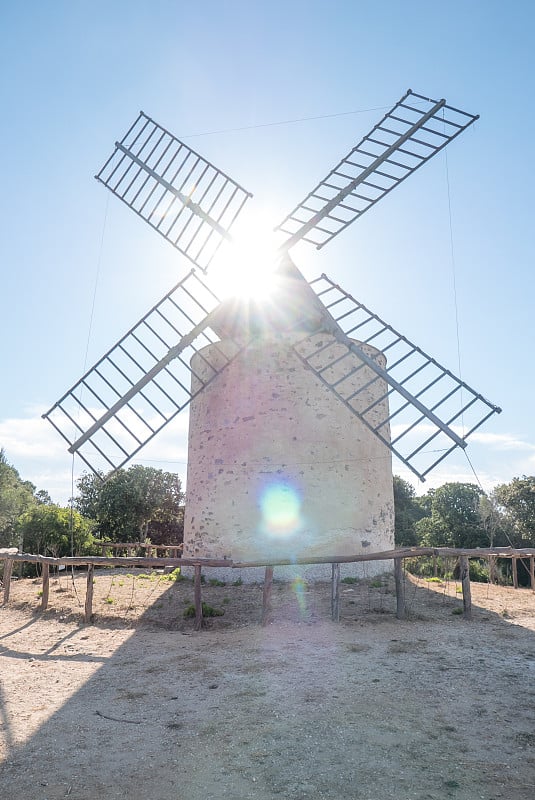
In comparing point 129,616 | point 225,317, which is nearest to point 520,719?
point 129,616

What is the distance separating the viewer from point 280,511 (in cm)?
1162

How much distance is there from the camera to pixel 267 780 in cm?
371

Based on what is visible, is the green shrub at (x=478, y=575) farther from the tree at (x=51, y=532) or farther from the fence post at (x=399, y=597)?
the tree at (x=51, y=532)

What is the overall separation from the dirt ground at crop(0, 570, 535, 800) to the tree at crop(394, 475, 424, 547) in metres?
22.3

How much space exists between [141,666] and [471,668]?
3797 mm

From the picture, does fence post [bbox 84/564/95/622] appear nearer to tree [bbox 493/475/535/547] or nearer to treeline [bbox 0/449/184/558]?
treeline [bbox 0/449/184/558]

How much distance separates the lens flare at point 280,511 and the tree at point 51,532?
7.73 metres

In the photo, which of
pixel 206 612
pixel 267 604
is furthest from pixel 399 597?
pixel 206 612

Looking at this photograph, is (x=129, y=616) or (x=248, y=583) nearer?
(x=129, y=616)

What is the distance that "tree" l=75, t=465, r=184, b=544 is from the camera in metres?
26.0

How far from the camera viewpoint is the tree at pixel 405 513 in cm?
3105

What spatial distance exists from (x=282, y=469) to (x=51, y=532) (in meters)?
8.83

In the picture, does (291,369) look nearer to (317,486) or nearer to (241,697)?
(317,486)

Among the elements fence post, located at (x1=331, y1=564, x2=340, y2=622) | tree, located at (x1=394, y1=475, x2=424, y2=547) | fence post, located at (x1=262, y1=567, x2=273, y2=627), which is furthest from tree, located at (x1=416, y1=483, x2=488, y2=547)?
fence post, located at (x1=262, y1=567, x2=273, y2=627)
